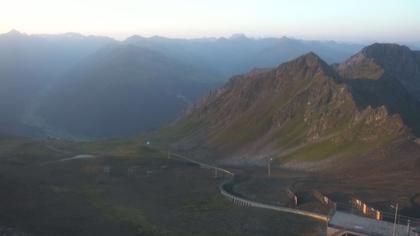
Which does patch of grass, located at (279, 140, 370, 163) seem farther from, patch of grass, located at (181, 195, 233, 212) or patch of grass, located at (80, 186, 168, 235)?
patch of grass, located at (80, 186, 168, 235)

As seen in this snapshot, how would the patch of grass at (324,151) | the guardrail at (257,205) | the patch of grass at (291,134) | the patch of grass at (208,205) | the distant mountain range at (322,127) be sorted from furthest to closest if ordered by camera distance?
the patch of grass at (291,134) < the patch of grass at (324,151) < the distant mountain range at (322,127) < the patch of grass at (208,205) < the guardrail at (257,205)

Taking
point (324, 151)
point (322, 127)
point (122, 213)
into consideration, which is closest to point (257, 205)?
point (122, 213)

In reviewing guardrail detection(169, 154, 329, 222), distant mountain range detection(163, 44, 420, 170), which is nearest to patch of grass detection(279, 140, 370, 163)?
distant mountain range detection(163, 44, 420, 170)

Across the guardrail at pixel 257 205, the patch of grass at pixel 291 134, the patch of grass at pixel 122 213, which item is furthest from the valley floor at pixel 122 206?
the patch of grass at pixel 291 134

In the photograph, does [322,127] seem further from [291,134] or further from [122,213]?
[122,213]

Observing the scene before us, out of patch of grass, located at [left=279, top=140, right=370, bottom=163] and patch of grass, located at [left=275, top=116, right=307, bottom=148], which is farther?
patch of grass, located at [left=275, top=116, right=307, bottom=148]

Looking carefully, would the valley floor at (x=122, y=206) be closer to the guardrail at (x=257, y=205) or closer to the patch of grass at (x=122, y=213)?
the patch of grass at (x=122, y=213)

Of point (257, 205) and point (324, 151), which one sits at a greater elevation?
point (257, 205)

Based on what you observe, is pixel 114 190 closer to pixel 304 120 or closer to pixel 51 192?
pixel 51 192

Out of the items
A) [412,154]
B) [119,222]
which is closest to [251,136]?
[412,154]

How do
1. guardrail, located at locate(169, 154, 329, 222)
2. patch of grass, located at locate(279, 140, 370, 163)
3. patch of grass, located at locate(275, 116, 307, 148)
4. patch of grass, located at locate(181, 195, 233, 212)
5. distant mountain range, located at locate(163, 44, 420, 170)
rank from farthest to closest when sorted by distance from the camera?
patch of grass, located at locate(275, 116, 307, 148)
patch of grass, located at locate(279, 140, 370, 163)
distant mountain range, located at locate(163, 44, 420, 170)
patch of grass, located at locate(181, 195, 233, 212)
guardrail, located at locate(169, 154, 329, 222)

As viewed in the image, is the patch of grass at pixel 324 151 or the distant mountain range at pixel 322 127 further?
the patch of grass at pixel 324 151
